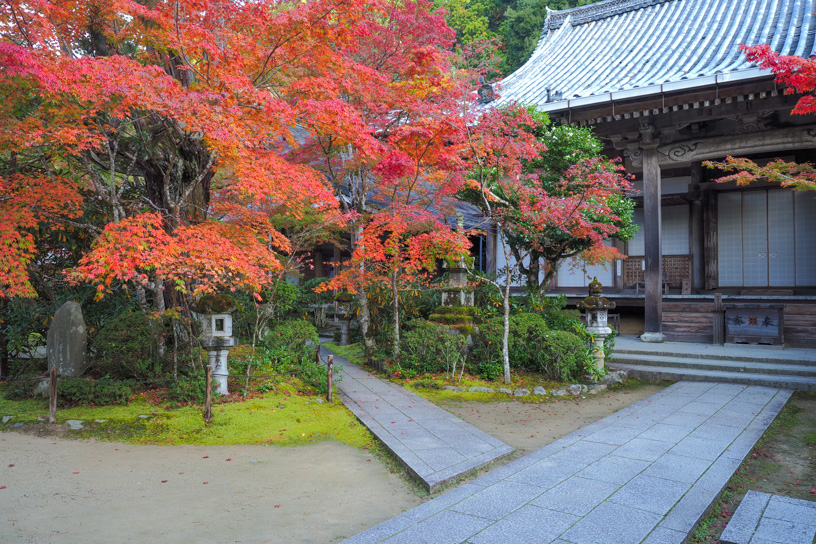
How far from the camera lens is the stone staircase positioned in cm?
816

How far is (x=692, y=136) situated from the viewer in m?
11.2

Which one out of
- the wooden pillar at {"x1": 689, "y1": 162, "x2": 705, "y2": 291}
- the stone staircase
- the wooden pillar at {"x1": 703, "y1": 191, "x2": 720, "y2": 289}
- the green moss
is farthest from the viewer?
the wooden pillar at {"x1": 689, "y1": 162, "x2": 705, "y2": 291}

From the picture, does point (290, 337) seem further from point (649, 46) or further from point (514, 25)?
point (514, 25)

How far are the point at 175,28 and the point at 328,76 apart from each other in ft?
7.14

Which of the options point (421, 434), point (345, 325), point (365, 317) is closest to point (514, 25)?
point (345, 325)

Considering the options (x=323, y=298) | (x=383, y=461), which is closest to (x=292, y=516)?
(x=383, y=461)

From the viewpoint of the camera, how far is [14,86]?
18.6ft

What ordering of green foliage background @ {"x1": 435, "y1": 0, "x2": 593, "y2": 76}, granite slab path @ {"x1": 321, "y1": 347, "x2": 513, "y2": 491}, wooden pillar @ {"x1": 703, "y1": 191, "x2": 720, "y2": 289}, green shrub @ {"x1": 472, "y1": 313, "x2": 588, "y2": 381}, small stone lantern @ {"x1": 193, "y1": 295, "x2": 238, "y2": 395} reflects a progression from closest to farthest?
granite slab path @ {"x1": 321, "y1": 347, "x2": 513, "y2": 491} → small stone lantern @ {"x1": 193, "y1": 295, "x2": 238, "y2": 395} → green shrub @ {"x1": 472, "y1": 313, "x2": 588, "y2": 381} → wooden pillar @ {"x1": 703, "y1": 191, "x2": 720, "y2": 289} → green foliage background @ {"x1": 435, "y1": 0, "x2": 593, "y2": 76}

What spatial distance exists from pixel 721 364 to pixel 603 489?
21.6 ft

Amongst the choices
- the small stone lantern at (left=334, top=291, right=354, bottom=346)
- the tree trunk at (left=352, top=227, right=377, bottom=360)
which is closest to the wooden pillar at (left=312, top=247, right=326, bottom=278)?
the small stone lantern at (left=334, top=291, right=354, bottom=346)

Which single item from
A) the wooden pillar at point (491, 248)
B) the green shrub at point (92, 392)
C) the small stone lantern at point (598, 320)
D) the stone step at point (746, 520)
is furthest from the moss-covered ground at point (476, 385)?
the wooden pillar at point (491, 248)

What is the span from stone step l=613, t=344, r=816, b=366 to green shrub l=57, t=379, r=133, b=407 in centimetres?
896

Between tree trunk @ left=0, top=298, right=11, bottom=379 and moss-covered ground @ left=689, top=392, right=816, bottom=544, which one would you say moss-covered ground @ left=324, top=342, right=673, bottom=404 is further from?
tree trunk @ left=0, top=298, right=11, bottom=379

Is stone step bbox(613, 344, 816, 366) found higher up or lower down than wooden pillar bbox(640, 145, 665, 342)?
lower down
